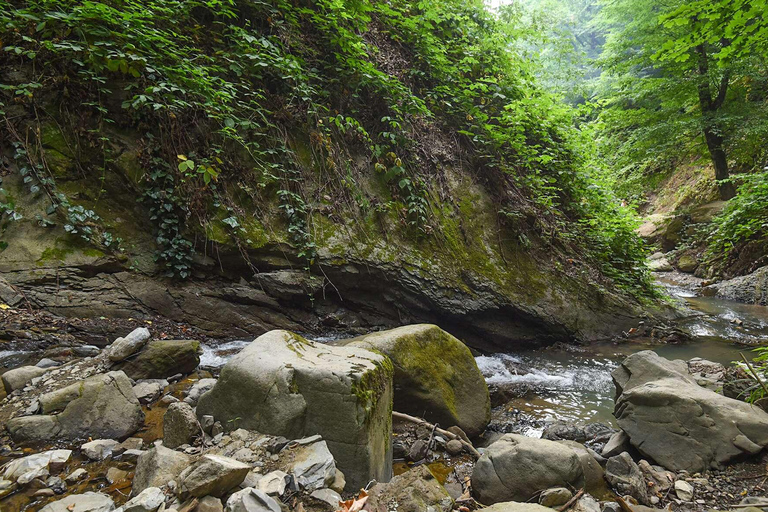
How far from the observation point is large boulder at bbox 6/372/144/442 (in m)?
2.47

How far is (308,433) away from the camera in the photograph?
94.3 inches

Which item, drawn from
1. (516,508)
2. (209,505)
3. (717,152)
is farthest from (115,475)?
(717,152)

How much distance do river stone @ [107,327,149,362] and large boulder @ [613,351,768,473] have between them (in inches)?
186

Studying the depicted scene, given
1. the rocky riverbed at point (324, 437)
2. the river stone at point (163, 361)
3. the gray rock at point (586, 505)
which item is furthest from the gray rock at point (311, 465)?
the river stone at point (163, 361)

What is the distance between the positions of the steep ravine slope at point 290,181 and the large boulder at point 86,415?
1.90 m

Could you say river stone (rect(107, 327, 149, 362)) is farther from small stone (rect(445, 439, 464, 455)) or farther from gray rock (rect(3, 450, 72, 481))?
small stone (rect(445, 439, 464, 455))

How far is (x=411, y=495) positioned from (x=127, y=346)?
2940mm

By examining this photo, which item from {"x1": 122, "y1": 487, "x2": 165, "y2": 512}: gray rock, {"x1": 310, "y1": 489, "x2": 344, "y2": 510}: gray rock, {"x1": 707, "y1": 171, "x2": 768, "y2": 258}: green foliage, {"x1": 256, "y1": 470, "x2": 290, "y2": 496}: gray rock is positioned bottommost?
{"x1": 310, "y1": 489, "x2": 344, "y2": 510}: gray rock

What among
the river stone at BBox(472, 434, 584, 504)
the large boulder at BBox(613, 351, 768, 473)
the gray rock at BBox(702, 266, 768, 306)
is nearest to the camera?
the river stone at BBox(472, 434, 584, 504)

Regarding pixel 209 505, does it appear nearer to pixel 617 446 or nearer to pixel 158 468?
pixel 158 468

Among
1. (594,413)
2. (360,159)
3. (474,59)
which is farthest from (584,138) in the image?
(594,413)

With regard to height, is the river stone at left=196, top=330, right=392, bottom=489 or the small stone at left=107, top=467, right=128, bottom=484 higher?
the river stone at left=196, top=330, right=392, bottom=489

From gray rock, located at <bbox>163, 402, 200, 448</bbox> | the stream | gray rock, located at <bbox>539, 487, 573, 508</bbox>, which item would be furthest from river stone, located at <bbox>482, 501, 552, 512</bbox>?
the stream

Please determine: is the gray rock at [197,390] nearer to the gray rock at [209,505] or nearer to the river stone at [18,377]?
the river stone at [18,377]
